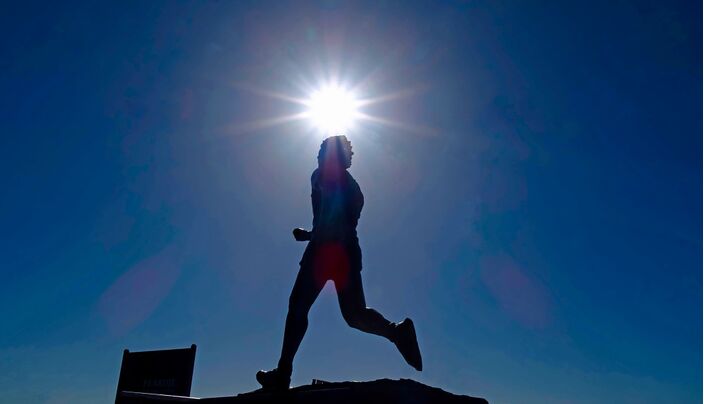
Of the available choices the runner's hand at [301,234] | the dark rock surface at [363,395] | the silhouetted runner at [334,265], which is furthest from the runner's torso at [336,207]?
the dark rock surface at [363,395]

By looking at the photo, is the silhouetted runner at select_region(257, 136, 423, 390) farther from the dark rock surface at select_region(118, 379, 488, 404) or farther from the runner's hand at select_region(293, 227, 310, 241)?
the dark rock surface at select_region(118, 379, 488, 404)

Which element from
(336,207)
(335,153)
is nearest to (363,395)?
(336,207)

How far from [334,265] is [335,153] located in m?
1.03

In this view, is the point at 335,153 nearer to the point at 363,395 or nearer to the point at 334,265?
the point at 334,265

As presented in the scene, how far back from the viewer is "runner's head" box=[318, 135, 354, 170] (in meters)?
4.37

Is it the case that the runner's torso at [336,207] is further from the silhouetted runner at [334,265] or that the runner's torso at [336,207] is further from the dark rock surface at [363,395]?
the dark rock surface at [363,395]

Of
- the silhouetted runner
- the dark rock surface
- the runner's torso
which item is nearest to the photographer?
the dark rock surface

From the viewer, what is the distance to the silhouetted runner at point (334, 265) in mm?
3764

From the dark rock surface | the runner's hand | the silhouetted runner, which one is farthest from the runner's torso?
the dark rock surface

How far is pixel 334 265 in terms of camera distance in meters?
4.12

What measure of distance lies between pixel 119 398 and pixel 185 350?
4681 mm

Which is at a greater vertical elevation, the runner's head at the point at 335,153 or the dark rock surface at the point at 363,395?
the runner's head at the point at 335,153

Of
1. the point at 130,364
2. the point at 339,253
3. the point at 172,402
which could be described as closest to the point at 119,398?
the point at 172,402

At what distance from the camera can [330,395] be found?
283cm
